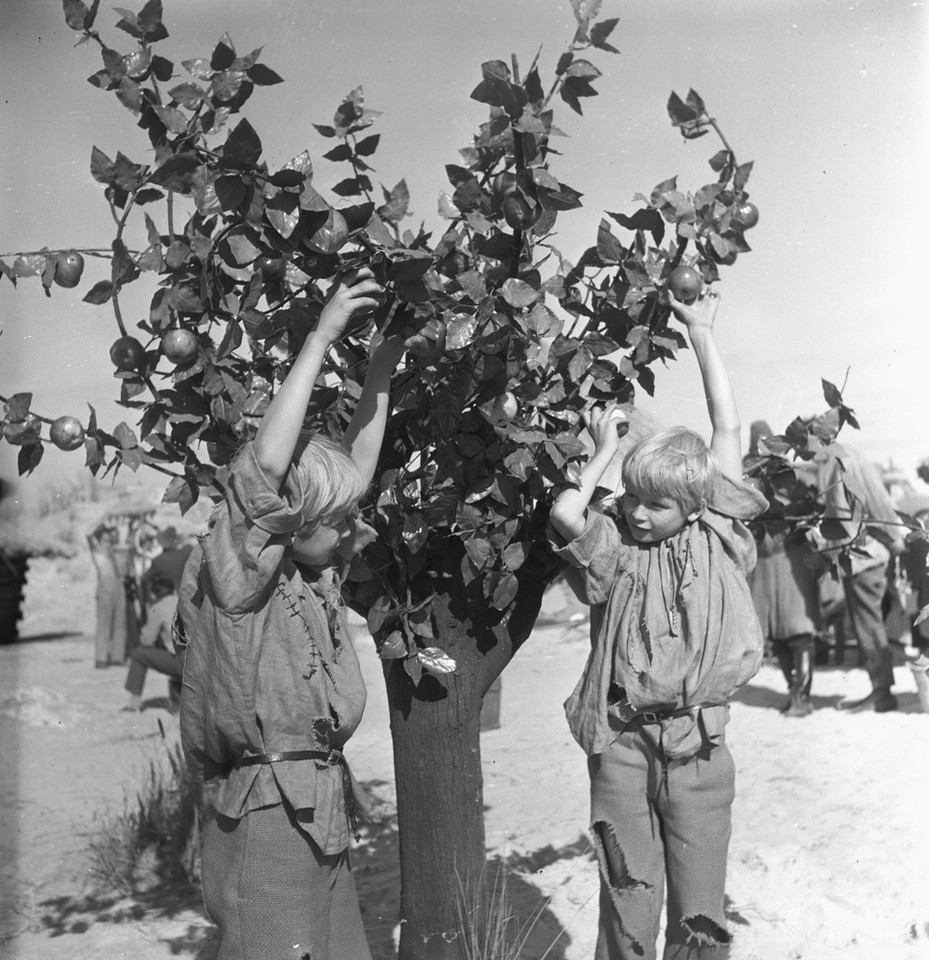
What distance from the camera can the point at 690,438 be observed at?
7.84 ft

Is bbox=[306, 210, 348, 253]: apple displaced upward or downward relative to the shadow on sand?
upward

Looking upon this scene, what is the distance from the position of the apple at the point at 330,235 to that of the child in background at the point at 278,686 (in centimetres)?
11

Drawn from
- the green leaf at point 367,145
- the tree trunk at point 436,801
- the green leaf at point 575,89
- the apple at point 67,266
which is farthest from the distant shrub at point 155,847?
the green leaf at point 575,89

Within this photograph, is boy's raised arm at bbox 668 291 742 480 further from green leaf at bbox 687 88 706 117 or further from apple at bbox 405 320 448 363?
apple at bbox 405 320 448 363

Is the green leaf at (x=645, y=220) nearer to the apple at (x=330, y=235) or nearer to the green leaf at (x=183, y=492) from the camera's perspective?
the apple at (x=330, y=235)

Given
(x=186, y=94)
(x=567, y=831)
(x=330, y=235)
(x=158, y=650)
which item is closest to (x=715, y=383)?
(x=330, y=235)

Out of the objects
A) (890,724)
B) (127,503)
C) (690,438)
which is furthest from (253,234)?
(127,503)

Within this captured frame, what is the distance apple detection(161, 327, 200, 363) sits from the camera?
222 cm

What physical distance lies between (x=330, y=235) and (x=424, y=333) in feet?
0.81

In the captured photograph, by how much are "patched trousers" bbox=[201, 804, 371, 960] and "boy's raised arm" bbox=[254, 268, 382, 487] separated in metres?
0.61

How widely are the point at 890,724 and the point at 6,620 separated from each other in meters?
9.29

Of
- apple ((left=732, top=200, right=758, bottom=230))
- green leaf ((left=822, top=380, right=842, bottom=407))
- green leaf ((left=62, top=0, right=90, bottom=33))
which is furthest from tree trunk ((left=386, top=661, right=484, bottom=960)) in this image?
green leaf ((left=62, top=0, right=90, bottom=33))

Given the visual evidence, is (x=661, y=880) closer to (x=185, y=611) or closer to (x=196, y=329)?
(x=185, y=611)

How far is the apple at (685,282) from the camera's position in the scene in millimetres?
2398
